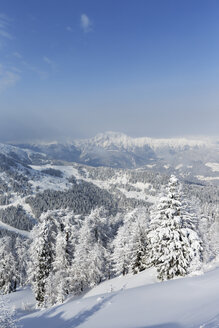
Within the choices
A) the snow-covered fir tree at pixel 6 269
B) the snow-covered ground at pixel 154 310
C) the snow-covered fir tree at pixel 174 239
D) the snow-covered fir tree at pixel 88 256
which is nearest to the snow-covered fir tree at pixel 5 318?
the snow-covered ground at pixel 154 310

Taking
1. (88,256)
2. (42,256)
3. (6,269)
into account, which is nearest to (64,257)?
(42,256)

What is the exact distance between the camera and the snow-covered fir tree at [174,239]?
931 inches

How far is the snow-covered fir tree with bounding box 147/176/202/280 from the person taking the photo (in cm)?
2364

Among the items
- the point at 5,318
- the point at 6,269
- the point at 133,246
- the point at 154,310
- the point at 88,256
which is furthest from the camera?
the point at 6,269

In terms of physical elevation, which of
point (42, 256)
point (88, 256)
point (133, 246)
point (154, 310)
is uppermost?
point (154, 310)

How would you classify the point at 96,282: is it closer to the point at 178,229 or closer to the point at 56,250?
the point at 56,250

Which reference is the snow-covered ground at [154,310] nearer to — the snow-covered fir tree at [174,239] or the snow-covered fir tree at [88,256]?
the snow-covered fir tree at [174,239]

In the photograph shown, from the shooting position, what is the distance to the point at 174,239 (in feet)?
78.5

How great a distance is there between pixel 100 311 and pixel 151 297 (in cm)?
328

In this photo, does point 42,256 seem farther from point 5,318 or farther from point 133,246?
point 5,318

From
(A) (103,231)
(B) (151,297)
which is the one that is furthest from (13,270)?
(B) (151,297)

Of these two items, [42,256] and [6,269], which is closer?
[42,256]

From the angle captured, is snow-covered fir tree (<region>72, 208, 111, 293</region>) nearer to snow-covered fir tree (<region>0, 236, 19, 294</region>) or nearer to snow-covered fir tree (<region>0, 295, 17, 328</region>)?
snow-covered fir tree (<region>0, 236, 19, 294</region>)

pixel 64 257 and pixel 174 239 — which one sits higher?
pixel 174 239
